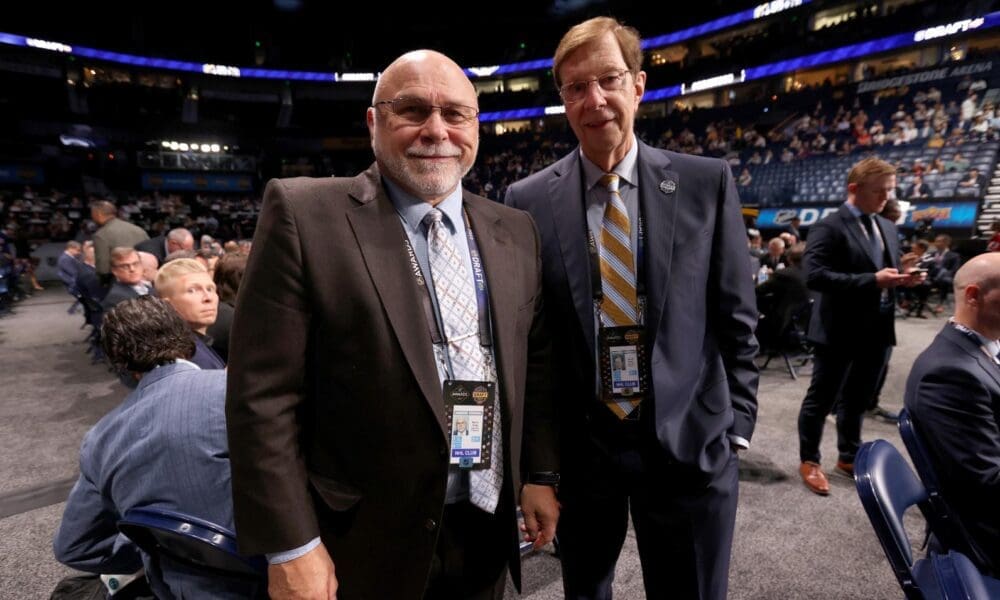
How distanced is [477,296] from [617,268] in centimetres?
47

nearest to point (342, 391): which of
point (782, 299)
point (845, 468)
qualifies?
point (845, 468)

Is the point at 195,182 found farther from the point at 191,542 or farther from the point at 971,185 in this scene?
the point at 971,185

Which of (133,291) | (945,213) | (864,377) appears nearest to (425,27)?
(945,213)

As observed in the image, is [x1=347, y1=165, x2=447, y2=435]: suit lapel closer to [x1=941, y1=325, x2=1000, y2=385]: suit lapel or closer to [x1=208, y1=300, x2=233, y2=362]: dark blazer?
[x1=941, y1=325, x2=1000, y2=385]: suit lapel

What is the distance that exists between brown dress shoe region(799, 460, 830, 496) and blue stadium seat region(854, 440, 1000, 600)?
60.3 inches

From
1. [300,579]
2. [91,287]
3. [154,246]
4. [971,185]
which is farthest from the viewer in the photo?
[971,185]

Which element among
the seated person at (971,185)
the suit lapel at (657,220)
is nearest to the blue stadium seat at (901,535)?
the suit lapel at (657,220)

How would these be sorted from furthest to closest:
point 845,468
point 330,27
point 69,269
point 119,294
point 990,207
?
point 330,27 → point 990,207 → point 69,269 → point 119,294 → point 845,468

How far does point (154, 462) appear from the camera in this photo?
1.33 m

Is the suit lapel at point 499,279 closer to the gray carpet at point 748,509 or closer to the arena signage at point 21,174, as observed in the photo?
the gray carpet at point 748,509

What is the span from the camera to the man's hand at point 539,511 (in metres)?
1.35

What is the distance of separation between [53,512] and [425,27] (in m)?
32.0

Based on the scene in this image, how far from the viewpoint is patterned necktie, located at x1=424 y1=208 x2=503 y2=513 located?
1.15m

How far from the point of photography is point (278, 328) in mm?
1004
